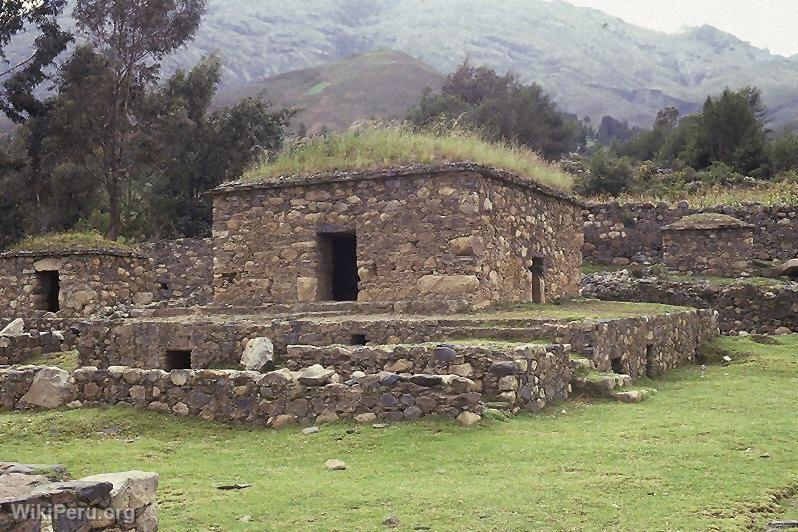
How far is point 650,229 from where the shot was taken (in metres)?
25.6

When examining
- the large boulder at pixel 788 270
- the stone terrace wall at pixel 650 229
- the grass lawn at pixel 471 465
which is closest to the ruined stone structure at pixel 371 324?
the grass lawn at pixel 471 465

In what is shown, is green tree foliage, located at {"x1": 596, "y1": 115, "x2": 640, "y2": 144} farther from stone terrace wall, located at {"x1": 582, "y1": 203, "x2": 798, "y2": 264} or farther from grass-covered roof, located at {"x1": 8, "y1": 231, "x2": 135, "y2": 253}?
grass-covered roof, located at {"x1": 8, "y1": 231, "x2": 135, "y2": 253}

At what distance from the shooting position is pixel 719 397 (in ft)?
33.7

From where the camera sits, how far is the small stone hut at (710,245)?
73.5 feet

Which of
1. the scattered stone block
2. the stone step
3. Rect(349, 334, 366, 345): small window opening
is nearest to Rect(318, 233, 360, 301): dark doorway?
Rect(349, 334, 366, 345): small window opening

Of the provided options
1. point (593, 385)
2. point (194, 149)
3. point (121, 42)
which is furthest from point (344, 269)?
point (121, 42)

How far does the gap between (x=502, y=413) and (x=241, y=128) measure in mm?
29917

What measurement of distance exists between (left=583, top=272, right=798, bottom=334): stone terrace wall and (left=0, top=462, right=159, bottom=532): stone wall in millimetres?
16925

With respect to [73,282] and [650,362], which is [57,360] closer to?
[73,282]

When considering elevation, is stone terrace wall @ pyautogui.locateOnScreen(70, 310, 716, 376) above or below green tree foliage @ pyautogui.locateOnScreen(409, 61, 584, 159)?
below

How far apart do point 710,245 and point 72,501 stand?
69.0ft

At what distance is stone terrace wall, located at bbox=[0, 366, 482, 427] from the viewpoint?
812cm

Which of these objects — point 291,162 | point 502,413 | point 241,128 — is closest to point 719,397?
point 502,413

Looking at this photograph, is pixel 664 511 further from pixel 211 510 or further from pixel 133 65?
pixel 133 65
